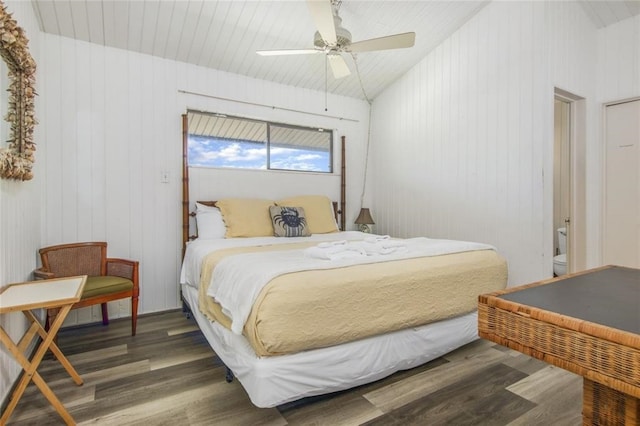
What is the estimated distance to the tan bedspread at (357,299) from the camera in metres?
1.45

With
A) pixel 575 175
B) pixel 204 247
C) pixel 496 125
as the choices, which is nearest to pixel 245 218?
pixel 204 247

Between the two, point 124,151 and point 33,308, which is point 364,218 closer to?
point 124,151

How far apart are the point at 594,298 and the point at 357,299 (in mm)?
987

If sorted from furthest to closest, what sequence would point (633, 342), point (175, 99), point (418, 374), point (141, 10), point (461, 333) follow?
1. point (175, 99)
2. point (141, 10)
3. point (461, 333)
4. point (418, 374)
5. point (633, 342)

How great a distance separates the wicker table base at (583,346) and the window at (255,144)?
322cm

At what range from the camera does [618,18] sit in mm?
3055

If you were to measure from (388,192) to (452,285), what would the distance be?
241cm

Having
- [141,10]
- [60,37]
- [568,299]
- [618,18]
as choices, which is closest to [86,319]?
[60,37]

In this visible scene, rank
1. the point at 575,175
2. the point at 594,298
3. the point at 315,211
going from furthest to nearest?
the point at 315,211
the point at 575,175
the point at 594,298

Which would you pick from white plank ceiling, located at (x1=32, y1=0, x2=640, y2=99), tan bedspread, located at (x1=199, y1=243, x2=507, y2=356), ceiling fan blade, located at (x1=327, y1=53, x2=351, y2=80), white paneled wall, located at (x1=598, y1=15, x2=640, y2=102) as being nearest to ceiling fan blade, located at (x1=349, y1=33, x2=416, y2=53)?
ceiling fan blade, located at (x1=327, y1=53, x2=351, y2=80)

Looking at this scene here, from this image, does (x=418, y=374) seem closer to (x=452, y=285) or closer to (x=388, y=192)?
(x=452, y=285)

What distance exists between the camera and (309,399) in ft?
5.72

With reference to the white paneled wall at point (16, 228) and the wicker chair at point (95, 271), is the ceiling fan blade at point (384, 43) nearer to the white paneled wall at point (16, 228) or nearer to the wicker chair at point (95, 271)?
the white paneled wall at point (16, 228)

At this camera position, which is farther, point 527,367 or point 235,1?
point 235,1
